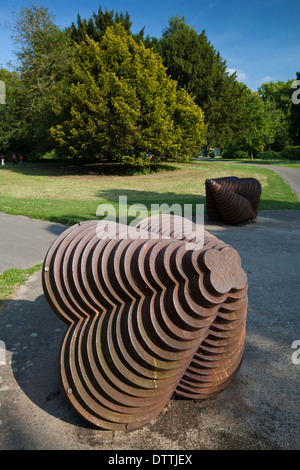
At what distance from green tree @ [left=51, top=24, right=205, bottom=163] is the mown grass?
19.5 meters

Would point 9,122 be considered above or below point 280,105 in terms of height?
below

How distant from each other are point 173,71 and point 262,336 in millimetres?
35860

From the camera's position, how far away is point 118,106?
77.7 feet

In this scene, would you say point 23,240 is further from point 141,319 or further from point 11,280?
point 141,319

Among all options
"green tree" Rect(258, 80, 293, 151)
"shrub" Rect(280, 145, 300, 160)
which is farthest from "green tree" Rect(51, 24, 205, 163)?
"green tree" Rect(258, 80, 293, 151)

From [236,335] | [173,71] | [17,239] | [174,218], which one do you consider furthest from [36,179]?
[236,335]

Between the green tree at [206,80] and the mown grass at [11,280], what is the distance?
104 feet

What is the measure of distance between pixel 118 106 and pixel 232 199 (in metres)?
16.4

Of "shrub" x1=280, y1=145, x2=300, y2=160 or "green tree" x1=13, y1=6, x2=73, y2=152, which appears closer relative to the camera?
"green tree" x1=13, y1=6, x2=73, y2=152

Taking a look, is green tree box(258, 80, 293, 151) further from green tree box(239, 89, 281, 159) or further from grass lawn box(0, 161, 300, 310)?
grass lawn box(0, 161, 300, 310)

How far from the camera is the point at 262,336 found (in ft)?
13.8

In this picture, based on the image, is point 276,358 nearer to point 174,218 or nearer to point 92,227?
point 174,218

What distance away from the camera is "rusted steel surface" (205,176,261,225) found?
1002 cm

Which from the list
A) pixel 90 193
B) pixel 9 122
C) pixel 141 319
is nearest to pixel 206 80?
pixel 90 193
